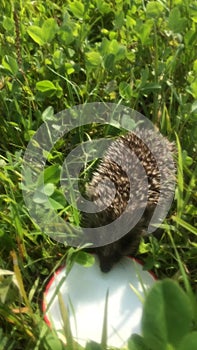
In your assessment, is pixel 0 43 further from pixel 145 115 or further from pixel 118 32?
pixel 145 115

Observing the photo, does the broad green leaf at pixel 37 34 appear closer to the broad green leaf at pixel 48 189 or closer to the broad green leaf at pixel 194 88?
the broad green leaf at pixel 194 88

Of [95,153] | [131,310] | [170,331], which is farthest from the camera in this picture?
[95,153]

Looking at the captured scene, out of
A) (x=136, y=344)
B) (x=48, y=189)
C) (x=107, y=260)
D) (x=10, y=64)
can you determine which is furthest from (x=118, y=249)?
(x=10, y=64)

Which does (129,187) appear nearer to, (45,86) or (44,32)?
(45,86)

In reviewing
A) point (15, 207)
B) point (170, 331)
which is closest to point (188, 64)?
point (15, 207)

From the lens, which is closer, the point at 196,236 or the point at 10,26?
the point at 196,236

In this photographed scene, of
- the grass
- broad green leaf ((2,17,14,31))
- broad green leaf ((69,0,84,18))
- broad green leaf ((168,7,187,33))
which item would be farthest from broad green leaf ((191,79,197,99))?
broad green leaf ((2,17,14,31))

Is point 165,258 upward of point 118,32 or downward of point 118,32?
downward

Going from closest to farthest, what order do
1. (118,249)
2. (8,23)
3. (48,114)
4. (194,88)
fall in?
(118,249)
(194,88)
(48,114)
(8,23)
